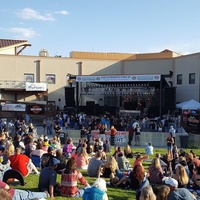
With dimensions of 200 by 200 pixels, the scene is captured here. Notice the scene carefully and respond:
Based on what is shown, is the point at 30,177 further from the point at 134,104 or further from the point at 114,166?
the point at 134,104

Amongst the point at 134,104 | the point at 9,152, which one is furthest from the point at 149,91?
the point at 9,152

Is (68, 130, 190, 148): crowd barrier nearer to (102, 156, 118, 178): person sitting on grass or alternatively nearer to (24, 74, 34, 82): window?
(102, 156, 118, 178): person sitting on grass

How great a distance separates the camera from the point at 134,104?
37.7 metres

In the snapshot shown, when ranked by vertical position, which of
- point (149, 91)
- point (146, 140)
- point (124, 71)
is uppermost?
point (124, 71)

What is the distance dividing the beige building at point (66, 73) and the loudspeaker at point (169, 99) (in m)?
5.88

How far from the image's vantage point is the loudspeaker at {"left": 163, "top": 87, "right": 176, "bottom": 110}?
31578mm

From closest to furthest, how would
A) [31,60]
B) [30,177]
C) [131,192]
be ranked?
[131,192] < [30,177] < [31,60]

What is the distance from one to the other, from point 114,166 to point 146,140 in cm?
1144

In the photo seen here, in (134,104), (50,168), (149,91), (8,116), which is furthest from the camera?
(134,104)

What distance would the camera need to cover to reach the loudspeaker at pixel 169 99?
31.6 meters

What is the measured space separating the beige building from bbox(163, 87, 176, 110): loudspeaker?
588 cm

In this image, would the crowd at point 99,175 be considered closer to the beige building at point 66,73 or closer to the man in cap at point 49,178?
the man in cap at point 49,178

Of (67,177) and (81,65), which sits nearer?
(67,177)

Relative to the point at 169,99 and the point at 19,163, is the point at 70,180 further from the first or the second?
the point at 169,99
